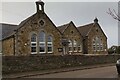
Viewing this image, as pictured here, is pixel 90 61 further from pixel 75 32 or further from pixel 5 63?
pixel 75 32

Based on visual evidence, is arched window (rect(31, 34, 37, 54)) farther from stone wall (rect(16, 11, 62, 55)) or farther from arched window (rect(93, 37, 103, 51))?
arched window (rect(93, 37, 103, 51))

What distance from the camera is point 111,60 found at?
34344mm

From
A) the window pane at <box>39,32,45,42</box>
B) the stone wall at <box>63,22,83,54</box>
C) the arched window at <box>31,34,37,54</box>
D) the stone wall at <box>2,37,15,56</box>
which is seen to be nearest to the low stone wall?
the arched window at <box>31,34,37,54</box>

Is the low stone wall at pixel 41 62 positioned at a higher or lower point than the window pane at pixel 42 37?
lower

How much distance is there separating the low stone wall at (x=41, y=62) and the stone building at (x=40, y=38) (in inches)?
396

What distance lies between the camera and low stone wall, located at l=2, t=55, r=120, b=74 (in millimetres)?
21283

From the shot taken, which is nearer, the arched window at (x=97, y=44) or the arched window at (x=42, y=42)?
the arched window at (x=42, y=42)

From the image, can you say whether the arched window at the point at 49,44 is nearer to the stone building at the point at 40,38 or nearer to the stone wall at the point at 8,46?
the stone building at the point at 40,38

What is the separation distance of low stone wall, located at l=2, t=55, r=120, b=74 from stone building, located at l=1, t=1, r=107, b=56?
10047 mm

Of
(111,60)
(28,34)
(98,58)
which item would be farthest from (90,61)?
(28,34)

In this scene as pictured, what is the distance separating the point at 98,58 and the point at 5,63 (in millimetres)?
14712

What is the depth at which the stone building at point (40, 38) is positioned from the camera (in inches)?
1396

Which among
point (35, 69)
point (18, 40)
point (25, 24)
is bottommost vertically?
point (35, 69)

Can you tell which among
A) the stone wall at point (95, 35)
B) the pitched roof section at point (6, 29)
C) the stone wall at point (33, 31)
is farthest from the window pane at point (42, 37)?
the stone wall at point (95, 35)
